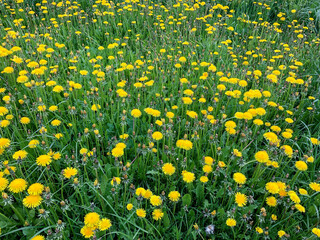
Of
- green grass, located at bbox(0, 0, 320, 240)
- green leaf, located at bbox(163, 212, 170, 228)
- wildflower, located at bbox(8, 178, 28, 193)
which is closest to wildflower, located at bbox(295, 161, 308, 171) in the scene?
green grass, located at bbox(0, 0, 320, 240)

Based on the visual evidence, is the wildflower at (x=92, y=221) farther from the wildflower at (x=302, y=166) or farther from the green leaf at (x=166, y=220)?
the wildflower at (x=302, y=166)

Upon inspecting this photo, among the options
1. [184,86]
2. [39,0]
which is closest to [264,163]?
[184,86]

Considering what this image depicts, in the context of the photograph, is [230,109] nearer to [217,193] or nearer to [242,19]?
[217,193]

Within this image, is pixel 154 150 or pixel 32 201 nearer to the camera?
pixel 32 201

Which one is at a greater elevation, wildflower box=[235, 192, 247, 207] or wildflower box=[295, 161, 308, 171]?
wildflower box=[295, 161, 308, 171]

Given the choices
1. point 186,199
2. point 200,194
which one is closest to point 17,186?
point 186,199

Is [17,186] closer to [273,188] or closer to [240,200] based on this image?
[240,200]

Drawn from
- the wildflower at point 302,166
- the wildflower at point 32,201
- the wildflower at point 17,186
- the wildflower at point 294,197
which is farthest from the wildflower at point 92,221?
the wildflower at point 302,166

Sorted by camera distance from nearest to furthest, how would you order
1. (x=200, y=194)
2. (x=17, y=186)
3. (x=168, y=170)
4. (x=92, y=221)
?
(x=92, y=221), (x=17, y=186), (x=168, y=170), (x=200, y=194)

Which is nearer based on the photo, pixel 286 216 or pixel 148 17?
pixel 286 216

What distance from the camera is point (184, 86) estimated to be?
3.12 meters

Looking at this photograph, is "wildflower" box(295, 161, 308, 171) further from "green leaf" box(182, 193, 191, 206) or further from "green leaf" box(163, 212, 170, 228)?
"green leaf" box(163, 212, 170, 228)

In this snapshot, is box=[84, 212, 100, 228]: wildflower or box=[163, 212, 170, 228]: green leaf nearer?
box=[84, 212, 100, 228]: wildflower

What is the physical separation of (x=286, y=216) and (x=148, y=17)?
168 inches
